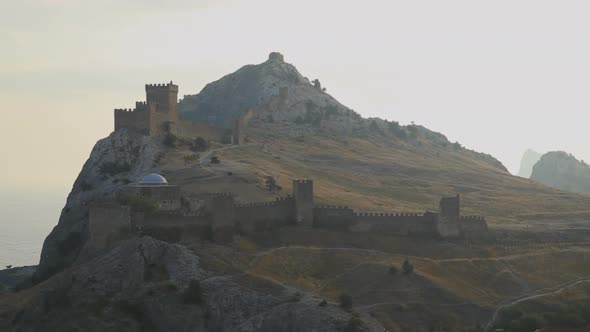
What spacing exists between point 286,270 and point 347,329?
12241mm

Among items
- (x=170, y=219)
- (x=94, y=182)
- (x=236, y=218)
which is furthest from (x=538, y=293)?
(x=94, y=182)

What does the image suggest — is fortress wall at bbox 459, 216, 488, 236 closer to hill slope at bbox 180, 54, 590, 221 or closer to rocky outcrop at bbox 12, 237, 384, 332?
hill slope at bbox 180, 54, 590, 221

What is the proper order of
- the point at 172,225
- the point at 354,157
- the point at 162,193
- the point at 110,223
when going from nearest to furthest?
the point at 110,223
the point at 172,225
the point at 162,193
the point at 354,157

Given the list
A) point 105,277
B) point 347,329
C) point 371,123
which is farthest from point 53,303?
point 371,123

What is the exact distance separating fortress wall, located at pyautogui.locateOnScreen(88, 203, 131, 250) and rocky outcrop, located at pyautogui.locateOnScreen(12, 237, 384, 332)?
5.80 feet

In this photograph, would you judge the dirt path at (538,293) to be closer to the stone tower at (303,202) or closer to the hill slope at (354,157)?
the stone tower at (303,202)

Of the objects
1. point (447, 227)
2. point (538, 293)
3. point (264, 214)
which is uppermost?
point (264, 214)

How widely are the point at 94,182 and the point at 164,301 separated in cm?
3686

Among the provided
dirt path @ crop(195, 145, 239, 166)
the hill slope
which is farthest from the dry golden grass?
dirt path @ crop(195, 145, 239, 166)

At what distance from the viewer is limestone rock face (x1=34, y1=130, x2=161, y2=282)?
89188 mm

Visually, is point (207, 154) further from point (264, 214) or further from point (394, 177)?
point (394, 177)

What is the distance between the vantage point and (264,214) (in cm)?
7981

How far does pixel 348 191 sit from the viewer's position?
120188mm

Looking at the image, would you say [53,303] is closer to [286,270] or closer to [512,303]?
[286,270]
